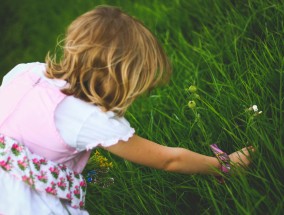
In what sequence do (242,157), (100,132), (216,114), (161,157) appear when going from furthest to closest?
1. (216,114)
2. (242,157)
3. (161,157)
4. (100,132)

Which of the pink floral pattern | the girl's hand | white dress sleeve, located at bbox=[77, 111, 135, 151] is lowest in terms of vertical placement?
the pink floral pattern

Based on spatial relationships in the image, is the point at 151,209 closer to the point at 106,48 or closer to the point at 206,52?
the point at 106,48

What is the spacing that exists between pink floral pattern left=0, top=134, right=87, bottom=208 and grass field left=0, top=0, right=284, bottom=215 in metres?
0.38

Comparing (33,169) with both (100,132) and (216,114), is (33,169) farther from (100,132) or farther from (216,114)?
(216,114)

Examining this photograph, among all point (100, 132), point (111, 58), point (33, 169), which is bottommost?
point (33, 169)

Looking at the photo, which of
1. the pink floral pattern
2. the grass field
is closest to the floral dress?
the pink floral pattern

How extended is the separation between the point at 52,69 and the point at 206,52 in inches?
44.9

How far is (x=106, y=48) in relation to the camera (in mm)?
1494

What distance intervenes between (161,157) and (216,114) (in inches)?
20.4

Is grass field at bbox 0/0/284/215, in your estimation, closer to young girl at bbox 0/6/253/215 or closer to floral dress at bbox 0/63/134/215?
young girl at bbox 0/6/253/215

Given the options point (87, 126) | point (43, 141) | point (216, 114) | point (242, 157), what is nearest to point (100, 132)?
point (87, 126)

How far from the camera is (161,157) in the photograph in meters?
1.56

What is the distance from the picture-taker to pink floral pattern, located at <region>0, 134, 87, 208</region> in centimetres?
152

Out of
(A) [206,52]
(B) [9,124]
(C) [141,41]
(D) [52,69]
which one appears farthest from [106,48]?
(A) [206,52]
